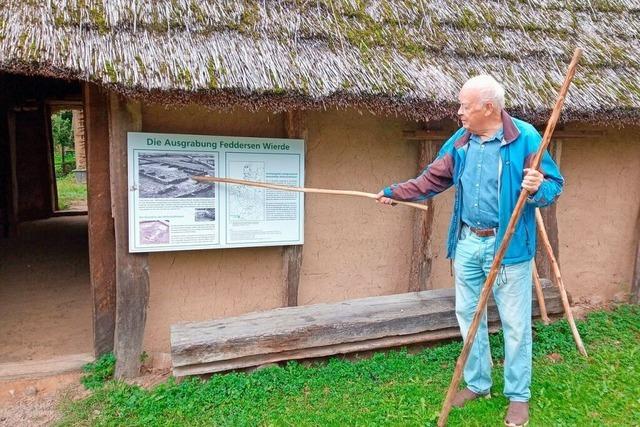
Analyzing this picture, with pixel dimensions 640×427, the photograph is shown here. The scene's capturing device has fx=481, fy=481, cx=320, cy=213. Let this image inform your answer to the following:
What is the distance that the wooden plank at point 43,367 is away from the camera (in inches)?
134

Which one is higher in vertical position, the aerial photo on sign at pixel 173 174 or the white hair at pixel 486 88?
the white hair at pixel 486 88

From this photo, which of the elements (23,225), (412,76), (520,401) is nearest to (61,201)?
(23,225)

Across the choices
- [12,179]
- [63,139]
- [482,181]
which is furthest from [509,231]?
[63,139]

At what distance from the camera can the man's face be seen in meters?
2.50

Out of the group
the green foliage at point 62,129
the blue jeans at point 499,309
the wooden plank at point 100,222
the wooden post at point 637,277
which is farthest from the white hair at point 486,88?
the green foliage at point 62,129

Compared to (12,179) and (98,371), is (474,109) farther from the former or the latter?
(12,179)

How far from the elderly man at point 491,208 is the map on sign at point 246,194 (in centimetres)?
111

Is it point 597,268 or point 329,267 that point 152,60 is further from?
point 597,268

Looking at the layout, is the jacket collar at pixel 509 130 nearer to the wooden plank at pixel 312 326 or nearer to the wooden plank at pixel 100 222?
the wooden plank at pixel 312 326

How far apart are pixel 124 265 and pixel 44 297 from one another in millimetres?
2367

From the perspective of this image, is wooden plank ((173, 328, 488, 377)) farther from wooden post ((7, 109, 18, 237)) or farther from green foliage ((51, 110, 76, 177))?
green foliage ((51, 110, 76, 177))

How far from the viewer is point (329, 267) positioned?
3982 millimetres

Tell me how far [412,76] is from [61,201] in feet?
38.8

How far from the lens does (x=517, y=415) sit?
9.05ft
